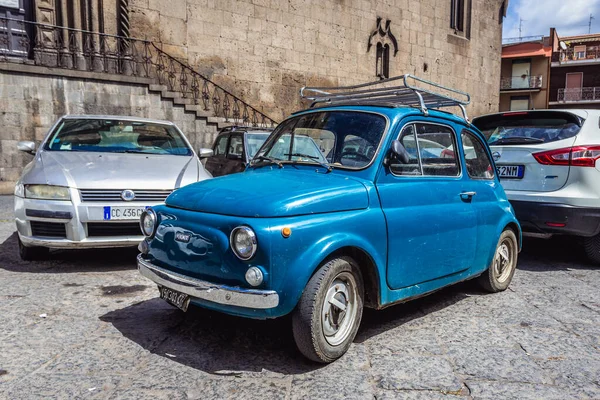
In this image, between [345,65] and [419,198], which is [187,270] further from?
[345,65]

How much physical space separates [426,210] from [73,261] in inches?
161

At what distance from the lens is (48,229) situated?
16.9 feet

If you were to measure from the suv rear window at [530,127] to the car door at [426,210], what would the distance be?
2.12m

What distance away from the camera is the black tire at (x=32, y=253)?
5573mm

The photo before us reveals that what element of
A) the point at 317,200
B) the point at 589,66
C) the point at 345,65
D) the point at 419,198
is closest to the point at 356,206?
the point at 317,200

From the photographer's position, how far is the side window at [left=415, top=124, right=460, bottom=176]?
4.09 m

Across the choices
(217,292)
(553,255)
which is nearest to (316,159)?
(217,292)

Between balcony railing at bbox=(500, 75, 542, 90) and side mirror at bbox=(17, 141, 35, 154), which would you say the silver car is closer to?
side mirror at bbox=(17, 141, 35, 154)

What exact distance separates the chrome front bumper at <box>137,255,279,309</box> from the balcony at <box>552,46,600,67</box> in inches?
2195

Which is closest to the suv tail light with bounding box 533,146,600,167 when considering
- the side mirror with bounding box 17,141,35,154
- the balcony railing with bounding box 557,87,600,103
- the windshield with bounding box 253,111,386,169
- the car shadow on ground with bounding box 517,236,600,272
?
the car shadow on ground with bounding box 517,236,600,272

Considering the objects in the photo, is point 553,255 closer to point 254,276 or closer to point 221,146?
point 254,276

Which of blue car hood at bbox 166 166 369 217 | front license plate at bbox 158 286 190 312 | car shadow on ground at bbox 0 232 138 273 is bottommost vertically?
car shadow on ground at bbox 0 232 138 273

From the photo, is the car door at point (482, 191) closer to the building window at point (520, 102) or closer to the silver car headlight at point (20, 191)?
the silver car headlight at point (20, 191)

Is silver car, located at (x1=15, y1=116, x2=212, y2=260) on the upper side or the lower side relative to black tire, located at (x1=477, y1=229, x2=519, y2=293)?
upper
